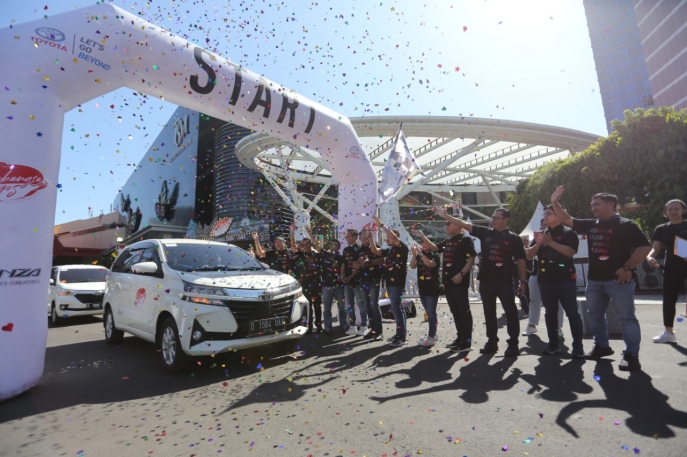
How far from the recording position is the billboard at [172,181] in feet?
137

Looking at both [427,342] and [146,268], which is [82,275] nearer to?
[146,268]

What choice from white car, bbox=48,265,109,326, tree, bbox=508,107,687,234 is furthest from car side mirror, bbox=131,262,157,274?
tree, bbox=508,107,687,234

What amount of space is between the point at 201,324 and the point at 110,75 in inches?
152

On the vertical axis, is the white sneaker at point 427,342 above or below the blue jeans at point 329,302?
below

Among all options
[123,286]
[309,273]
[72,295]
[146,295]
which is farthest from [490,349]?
[72,295]

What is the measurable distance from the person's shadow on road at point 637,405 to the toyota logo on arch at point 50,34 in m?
6.68

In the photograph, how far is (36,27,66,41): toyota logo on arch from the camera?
4742 millimetres

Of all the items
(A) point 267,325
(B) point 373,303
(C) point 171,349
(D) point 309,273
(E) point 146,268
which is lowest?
(C) point 171,349

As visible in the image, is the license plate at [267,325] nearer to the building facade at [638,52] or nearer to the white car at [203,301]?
the white car at [203,301]

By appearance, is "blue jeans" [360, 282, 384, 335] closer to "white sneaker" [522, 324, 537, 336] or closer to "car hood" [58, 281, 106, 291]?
"white sneaker" [522, 324, 537, 336]

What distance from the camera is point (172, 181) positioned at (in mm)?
47625

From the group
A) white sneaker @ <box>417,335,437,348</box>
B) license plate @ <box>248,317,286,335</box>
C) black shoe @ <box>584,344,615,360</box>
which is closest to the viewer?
black shoe @ <box>584,344,615,360</box>

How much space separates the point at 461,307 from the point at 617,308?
1916 millimetres

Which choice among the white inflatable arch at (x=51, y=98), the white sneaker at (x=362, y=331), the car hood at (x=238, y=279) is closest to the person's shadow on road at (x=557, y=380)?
the white sneaker at (x=362, y=331)
